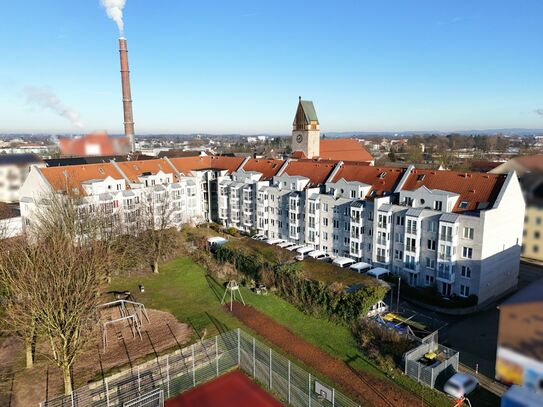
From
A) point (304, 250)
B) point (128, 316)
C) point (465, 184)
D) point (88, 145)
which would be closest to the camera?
point (128, 316)

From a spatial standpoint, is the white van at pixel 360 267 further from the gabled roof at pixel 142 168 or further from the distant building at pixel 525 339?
the gabled roof at pixel 142 168

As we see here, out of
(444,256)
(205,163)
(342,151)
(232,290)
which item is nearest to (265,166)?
(205,163)

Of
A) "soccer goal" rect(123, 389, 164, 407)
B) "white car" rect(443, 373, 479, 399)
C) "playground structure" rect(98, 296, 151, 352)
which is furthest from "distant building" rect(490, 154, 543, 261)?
"playground structure" rect(98, 296, 151, 352)

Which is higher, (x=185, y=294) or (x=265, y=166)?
(x=265, y=166)

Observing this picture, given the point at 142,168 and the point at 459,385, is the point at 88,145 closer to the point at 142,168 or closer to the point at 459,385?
the point at 142,168

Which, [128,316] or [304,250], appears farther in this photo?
[304,250]

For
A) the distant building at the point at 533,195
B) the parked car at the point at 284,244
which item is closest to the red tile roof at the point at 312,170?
the parked car at the point at 284,244

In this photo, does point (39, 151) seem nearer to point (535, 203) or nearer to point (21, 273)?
point (21, 273)

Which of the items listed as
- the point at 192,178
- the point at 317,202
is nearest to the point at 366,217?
the point at 317,202
